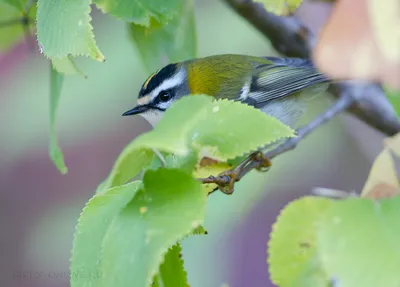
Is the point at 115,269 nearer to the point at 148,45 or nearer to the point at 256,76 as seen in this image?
the point at 148,45

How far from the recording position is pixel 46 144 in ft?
11.6

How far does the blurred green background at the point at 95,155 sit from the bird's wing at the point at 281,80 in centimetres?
78

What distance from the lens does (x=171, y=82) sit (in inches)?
72.6

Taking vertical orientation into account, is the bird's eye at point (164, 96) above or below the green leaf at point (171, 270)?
below

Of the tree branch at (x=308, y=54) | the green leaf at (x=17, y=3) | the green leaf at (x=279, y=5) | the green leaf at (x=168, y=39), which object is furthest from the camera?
the tree branch at (x=308, y=54)

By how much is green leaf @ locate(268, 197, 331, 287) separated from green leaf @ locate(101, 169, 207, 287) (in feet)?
0.40

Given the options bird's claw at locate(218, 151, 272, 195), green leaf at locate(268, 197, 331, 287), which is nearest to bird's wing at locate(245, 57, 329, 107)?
bird's claw at locate(218, 151, 272, 195)

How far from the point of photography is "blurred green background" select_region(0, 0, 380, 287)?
2.90 metres

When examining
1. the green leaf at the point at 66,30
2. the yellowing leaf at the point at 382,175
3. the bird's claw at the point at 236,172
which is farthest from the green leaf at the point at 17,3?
the yellowing leaf at the point at 382,175

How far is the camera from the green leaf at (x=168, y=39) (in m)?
1.33

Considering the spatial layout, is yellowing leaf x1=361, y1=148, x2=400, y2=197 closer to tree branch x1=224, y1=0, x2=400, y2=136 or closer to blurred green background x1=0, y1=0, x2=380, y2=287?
tree branch x1=224, y1=0, x2=400, y2=136

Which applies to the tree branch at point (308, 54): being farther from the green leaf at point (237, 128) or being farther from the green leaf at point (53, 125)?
the green leaf at point (237, 128)

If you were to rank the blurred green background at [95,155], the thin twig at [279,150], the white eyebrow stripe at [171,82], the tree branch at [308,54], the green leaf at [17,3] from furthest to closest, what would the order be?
the blurred green background at [95,155]
the white eyebrow stripe at [171,82]
the tree branch at [308,54]
the green leaf at [17,3]
the thin twig at [279,150]

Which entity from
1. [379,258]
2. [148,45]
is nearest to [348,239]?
[379,258]
